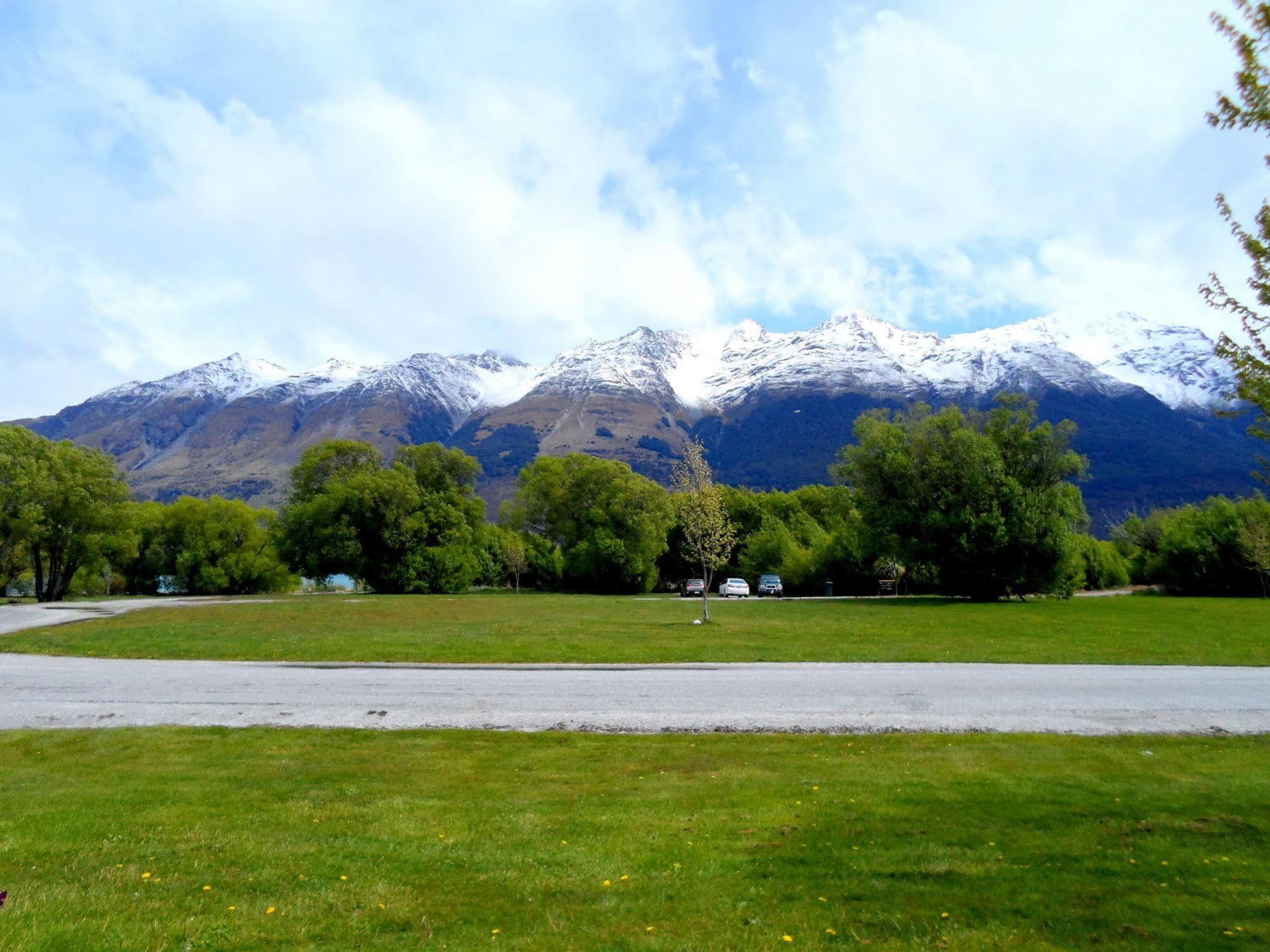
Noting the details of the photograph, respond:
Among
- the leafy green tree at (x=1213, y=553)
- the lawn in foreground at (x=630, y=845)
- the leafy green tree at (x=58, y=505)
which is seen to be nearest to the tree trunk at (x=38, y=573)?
the leafy green tree at (x=58, y=505)

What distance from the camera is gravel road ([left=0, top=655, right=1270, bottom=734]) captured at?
14664mm

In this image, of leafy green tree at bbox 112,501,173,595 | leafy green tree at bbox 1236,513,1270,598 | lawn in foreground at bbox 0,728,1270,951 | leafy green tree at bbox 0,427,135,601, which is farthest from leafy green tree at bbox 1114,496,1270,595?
leafy green tree at bbox 112,501,173,595

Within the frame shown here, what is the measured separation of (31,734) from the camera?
13.5m

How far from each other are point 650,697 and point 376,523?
59314 mm

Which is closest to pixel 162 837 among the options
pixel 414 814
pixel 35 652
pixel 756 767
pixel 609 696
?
pixel 414 814

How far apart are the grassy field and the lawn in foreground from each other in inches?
420

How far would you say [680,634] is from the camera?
30.3 metres

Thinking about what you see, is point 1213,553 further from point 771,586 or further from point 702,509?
point 702,509

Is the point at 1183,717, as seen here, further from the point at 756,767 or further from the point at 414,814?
the point at 414,814

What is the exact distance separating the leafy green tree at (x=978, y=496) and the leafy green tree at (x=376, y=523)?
126 ft

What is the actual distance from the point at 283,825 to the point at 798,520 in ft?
278

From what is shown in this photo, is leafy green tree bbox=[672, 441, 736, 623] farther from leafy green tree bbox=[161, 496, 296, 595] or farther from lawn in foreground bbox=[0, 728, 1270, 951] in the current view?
leafy green tree bbox=[161, 496, 296, 595]

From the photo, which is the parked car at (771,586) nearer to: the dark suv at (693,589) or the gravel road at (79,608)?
the dark suv at (693,589)

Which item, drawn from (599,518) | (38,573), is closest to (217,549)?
(38,573)
